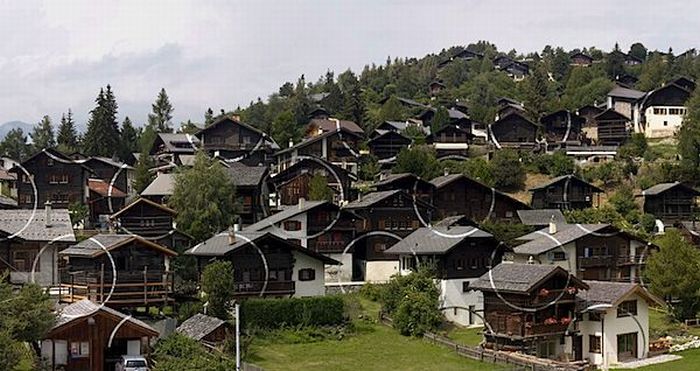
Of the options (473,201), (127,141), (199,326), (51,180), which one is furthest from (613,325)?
(127,141)

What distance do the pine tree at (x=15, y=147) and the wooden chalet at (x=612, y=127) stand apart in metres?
45.0

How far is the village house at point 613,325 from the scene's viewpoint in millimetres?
36312

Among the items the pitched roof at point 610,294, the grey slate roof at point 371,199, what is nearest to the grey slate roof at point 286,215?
the grey slate roof at point 371,199

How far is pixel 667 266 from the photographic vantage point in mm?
40875

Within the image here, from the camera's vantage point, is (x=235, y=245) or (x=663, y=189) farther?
(x=663, y=189)

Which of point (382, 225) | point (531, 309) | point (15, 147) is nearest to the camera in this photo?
point (531, 309)

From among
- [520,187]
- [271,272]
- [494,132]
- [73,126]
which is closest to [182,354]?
[271,272]

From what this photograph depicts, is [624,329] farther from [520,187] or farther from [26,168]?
[26,168]

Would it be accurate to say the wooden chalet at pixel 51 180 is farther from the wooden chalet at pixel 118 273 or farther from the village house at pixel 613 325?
the village house at pixel 613 325

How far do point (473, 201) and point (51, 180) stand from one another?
2427 cm

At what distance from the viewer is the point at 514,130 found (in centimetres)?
7800

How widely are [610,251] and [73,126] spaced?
5306cm

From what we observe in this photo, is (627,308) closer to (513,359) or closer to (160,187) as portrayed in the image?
(513,359)

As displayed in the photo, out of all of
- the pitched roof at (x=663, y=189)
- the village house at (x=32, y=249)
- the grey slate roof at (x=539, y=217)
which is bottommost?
the village house at (x=32, y=249)
